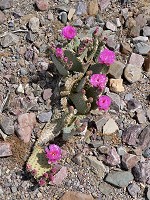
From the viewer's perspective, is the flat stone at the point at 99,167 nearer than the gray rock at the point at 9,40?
Yes

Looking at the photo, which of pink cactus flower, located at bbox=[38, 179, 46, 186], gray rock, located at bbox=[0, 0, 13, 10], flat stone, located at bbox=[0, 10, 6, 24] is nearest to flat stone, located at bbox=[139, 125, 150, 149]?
pink cactus flower, located at bbox=[38, 179, 46, 186]

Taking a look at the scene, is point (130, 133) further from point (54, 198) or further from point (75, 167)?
point (54, 198)

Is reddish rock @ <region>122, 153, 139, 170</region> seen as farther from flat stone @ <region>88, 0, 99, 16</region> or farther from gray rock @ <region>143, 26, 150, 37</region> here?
flat stone @ <region>88, 0, 99, 16</region>

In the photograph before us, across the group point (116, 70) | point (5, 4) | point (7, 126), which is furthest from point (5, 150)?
point (5, 4)

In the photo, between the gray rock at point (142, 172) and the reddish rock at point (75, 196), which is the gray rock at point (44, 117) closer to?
the reddish rock at point (75, 196)

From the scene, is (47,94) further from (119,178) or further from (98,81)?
(119,178)

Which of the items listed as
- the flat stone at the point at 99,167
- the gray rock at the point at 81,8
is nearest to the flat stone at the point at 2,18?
the gray rock at the point at 81,8
